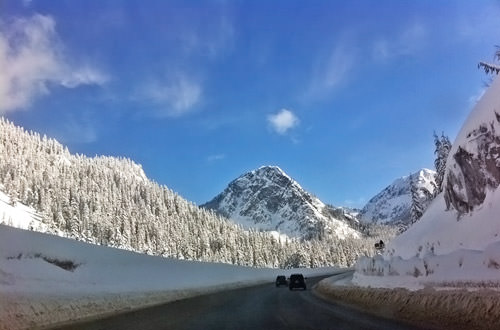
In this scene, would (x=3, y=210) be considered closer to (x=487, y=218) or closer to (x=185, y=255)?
(x=185, y=255)

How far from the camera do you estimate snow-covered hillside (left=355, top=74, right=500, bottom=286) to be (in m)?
16.8

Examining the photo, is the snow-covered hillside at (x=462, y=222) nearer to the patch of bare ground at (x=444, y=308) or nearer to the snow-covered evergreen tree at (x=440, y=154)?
the patch of bare ground at (x=444, y=308)

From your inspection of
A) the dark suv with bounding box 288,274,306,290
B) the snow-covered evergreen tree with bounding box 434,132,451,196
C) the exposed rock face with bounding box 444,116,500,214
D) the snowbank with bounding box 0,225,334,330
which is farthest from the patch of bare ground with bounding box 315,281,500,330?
the snow-covered evergreen tree with bounding box 434,132,451,196

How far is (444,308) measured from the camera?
1312 cm

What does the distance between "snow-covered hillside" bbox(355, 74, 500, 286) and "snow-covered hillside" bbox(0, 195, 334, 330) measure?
13.2 meters

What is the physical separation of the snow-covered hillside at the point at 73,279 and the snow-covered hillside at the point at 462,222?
43.4 ft

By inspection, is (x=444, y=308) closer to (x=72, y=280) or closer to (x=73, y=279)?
(x=72, y=280)

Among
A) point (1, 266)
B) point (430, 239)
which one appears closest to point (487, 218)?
point (430, 239)

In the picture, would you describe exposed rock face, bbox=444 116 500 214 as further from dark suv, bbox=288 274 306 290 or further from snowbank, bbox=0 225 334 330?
snowbank, bbox=0 225 334 330

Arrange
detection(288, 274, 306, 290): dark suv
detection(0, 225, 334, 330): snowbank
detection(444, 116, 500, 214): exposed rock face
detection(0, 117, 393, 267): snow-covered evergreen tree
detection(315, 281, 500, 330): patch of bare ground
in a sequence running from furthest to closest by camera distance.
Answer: detection(0, 117, 393, 267): snow-covered evergreen tree
detection(288, 274, 306, 290): dark suv
detection(444, 116, 500, 214): exposed rock face
detection(0, 225, 334, 330): snowbank
detection(315, 281, 500, 330): patch of bare ground

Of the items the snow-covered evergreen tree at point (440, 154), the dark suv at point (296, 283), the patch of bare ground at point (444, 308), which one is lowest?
the patch of bare ground at point (444, 308)

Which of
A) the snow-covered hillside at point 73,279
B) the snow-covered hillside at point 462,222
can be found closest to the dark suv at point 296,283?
the snow-covered hillside at point 73,279

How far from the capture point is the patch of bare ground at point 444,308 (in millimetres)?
10938

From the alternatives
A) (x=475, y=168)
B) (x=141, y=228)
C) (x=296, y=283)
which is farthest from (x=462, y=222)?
(x=141, y=228)
